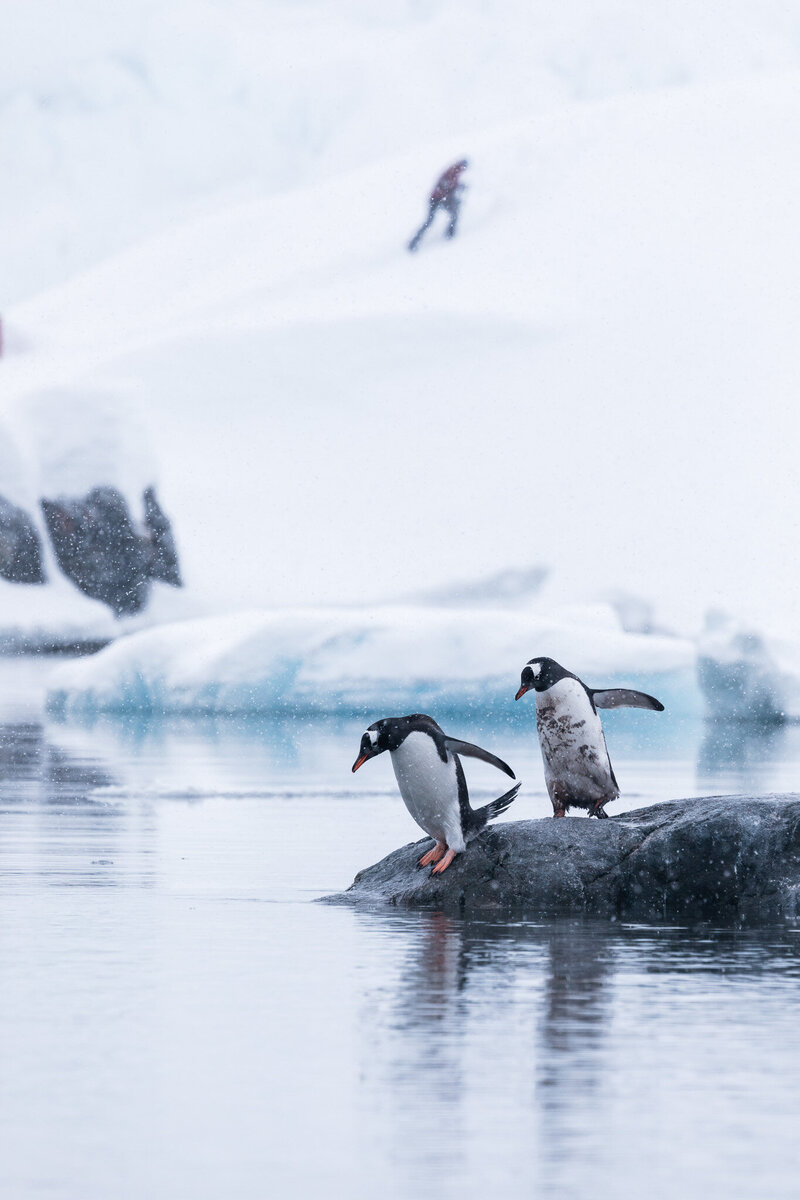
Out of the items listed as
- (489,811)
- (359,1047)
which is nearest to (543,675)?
(489,811)

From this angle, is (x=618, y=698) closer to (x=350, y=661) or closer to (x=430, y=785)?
(x=430, y=785)

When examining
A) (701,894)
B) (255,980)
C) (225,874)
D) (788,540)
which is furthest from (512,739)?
(788,540)

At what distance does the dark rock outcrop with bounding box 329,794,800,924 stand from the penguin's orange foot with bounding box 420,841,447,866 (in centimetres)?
18

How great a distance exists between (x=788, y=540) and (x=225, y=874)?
57.7 m

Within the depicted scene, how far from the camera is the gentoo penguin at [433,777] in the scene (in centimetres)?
919

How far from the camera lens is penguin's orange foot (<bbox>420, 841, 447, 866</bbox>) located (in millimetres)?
9461

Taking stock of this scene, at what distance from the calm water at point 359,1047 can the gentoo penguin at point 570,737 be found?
4.43ft

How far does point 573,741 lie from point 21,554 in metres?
47.6

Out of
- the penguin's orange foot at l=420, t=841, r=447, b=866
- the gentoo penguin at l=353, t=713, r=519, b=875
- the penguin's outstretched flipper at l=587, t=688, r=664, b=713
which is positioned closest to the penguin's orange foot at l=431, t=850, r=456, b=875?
the gentoo penguin at l=353, t=713, r=519, b=875

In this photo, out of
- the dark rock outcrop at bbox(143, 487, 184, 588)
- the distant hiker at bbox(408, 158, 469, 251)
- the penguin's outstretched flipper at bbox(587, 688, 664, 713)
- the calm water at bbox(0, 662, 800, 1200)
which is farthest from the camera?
the distant hiker at bbox(408, 158, 469, 251)

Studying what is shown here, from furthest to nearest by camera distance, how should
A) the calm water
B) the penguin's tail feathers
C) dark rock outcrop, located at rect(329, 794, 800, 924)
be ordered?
the penguin's tail feathers, dark rock outcrop, located at rect(329, 794, 800, 924), the calm water

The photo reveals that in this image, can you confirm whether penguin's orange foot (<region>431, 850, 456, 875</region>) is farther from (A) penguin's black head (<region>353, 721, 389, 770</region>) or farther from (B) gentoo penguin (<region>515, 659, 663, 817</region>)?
(B) gentoo penguin (<region>515, 659, 663, 817</region>)

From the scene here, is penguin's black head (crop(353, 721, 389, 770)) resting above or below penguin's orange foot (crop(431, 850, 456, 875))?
above

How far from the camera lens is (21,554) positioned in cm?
5584
